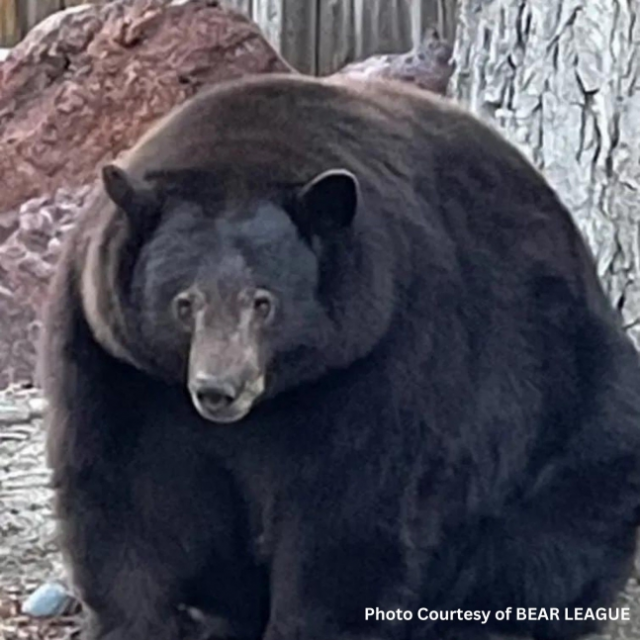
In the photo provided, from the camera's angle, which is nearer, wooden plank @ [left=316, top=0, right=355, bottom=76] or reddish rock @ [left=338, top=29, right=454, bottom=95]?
reddish rock @ [left=338, top=29, right=454, bottom=95]

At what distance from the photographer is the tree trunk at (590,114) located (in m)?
6.23

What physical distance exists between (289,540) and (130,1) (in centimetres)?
445

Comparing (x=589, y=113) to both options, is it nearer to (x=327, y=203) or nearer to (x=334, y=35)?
(x=327, y=203)

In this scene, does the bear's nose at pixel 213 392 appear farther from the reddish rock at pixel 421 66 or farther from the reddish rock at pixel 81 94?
the reddish rock at pixel 421 66

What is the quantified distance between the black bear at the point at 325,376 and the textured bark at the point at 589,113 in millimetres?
933

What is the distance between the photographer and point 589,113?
6.32m

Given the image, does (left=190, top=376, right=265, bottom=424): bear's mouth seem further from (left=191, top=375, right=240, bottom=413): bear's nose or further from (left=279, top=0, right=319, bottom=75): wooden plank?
(left=279, top=0, right=319, bottom=75): wooden plank

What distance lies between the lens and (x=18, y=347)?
805cm

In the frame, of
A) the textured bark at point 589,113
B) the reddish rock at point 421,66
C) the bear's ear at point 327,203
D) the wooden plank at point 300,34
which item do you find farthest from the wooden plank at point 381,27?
the bear's ear at point 327,203

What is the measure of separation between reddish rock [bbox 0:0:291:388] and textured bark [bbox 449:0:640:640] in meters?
2.20

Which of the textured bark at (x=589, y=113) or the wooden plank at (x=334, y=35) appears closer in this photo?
the textured bark at (x=589, y=113)

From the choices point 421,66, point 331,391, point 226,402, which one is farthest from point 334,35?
point 226,402

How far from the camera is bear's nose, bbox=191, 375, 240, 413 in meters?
4.32

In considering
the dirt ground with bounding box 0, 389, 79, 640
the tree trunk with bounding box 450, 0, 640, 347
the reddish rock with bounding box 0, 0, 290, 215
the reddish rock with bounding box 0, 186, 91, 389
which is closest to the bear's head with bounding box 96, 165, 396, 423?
the dirt ground with bounding box 0, 389, 79, 640
